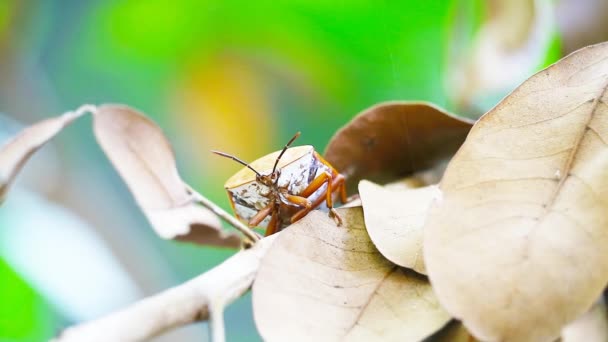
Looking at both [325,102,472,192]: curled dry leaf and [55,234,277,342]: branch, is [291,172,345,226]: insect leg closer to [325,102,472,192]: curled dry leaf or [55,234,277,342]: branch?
[325,102,472,192]: curled dry leaf

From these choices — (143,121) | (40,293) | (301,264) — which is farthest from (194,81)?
(301,264)

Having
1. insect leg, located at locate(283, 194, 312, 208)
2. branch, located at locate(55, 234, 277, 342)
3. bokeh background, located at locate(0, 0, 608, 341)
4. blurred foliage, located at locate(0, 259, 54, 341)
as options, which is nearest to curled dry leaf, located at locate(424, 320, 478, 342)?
branch, located at locate(55, 234, 277, 342)

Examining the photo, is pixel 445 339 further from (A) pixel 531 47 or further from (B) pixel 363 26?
(B) pixel 363 26

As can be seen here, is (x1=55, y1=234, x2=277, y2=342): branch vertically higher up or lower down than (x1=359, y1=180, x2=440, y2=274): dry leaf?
higher up

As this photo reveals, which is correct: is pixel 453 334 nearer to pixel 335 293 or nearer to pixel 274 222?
pixel 335 293

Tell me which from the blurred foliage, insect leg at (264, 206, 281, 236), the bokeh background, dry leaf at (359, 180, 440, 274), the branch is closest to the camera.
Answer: the branch
